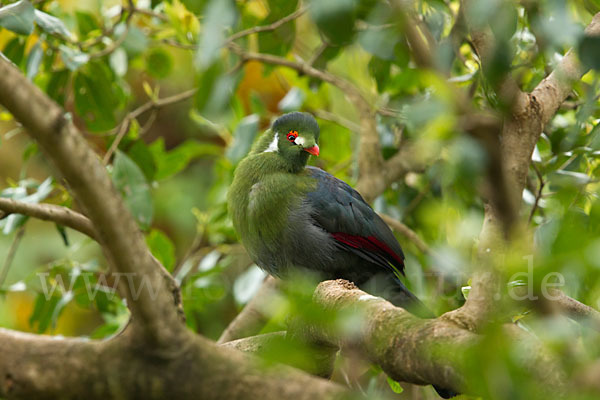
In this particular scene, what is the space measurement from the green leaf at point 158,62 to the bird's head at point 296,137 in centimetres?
92

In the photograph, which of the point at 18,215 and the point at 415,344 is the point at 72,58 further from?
the point at 415,344

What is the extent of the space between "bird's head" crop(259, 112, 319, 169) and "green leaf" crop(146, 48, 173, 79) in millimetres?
920

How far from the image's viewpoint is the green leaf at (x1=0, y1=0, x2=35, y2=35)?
2357 mm

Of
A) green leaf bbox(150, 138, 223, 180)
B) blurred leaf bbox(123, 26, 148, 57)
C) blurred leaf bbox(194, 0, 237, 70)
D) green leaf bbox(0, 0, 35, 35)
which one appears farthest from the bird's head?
blurred leaf bbox(194, 0, 237, 70)

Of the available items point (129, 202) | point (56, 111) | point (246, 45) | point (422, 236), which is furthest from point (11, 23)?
point (422, 236)

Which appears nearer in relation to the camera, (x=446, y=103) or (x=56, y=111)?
(x=446, y=103)

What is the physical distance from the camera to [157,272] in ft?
4.48

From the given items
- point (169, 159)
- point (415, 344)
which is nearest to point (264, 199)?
point (169, 159)

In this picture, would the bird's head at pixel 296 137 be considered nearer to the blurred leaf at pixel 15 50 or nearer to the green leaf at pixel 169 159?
the green leaf at pixel 169 159

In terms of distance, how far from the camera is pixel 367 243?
3.49 meters

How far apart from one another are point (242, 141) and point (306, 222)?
696mm

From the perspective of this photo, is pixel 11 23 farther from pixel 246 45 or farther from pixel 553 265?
pixel 553 265

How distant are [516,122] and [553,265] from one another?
4.48 ft

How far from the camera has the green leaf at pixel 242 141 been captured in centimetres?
383
